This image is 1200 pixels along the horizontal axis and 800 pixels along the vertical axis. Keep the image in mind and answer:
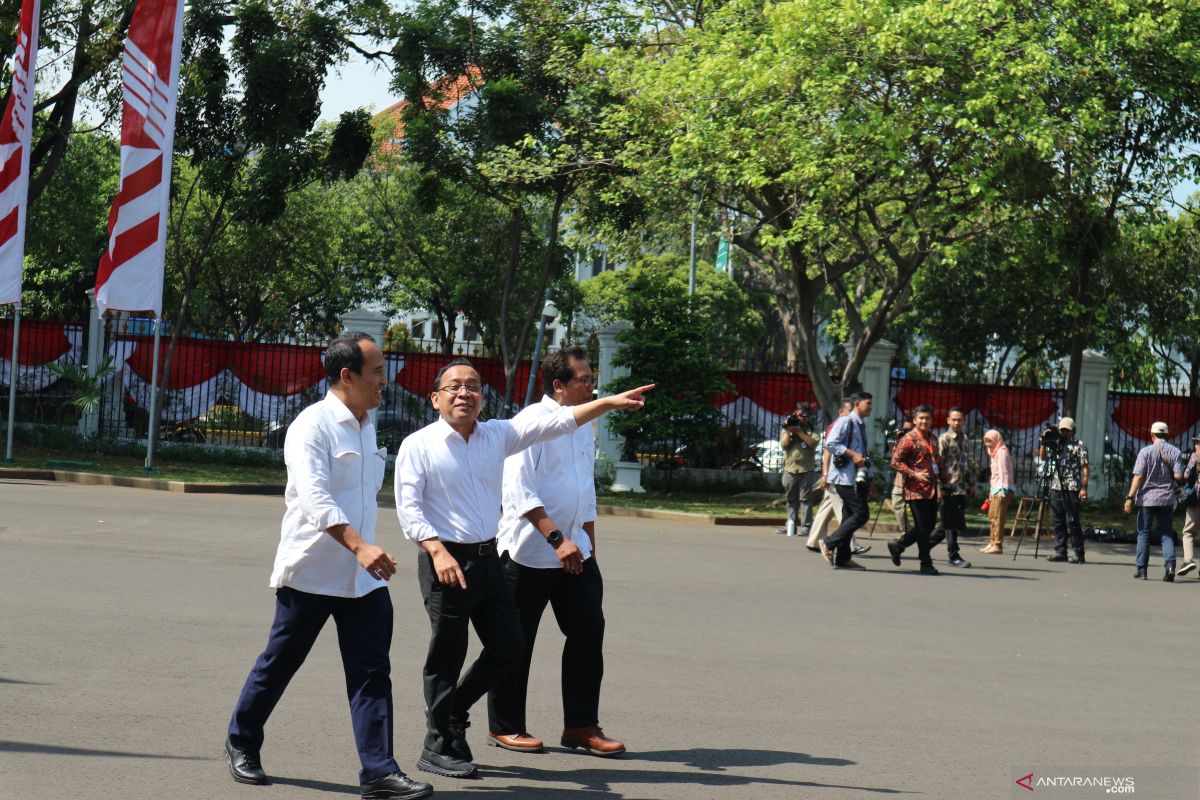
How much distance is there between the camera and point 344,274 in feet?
149

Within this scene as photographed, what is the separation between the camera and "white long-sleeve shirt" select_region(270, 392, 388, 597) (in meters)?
5.16

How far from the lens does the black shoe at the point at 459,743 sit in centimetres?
563

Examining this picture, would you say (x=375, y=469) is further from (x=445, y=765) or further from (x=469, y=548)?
(x=445, y=765)

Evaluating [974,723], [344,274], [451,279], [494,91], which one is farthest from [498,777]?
[344,274]

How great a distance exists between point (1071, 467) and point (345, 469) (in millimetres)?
13452

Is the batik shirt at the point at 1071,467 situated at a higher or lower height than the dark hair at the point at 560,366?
lower

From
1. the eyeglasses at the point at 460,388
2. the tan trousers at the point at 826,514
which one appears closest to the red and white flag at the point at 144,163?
the tan trousers at the point at 826,514

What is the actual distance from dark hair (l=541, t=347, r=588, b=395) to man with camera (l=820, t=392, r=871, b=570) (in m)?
8.33

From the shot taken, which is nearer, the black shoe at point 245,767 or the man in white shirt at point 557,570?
the black shoe at point 245,767

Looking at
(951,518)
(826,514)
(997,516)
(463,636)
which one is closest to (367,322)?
(826,514)

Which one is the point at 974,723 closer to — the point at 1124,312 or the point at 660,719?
the point at 660,719

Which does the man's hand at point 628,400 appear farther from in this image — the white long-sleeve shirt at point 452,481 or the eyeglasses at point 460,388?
the eyeglasses at point 460,388

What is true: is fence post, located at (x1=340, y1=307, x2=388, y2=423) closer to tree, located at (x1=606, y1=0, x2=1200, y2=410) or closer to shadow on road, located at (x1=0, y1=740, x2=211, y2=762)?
tree, located at (x1=606, y1=0, x2=1200, y2=410)

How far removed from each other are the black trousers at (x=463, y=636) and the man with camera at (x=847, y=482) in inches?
350
